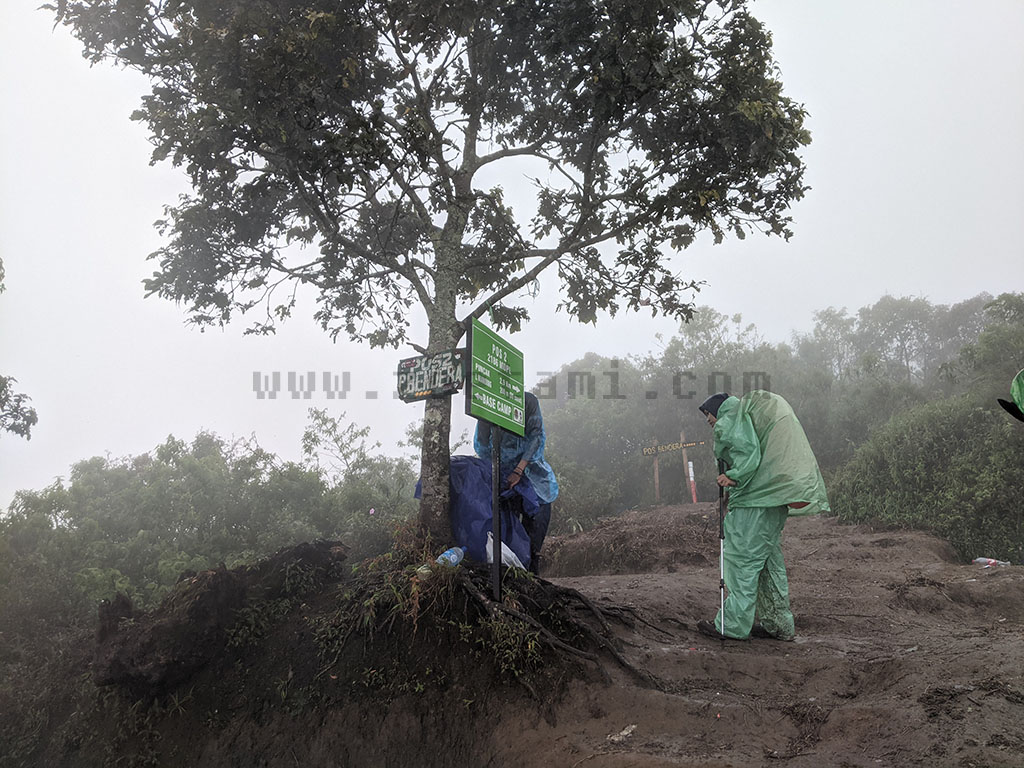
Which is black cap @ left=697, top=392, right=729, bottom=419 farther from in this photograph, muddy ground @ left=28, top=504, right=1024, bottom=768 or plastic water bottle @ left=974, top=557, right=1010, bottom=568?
plastic water bottle @ left=974, top=557, right=1010, bottom=568

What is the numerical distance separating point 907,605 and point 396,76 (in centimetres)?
707

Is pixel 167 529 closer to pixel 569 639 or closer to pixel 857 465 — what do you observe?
pixel 569 639

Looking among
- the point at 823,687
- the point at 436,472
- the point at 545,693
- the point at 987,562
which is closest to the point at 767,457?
the point at 823,687

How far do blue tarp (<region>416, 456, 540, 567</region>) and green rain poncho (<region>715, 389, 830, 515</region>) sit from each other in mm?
1609

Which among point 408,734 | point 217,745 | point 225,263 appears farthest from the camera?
point 225,263

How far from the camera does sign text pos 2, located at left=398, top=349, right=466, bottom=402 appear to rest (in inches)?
175

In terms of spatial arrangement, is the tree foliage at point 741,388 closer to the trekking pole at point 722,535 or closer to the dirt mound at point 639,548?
the dirt mound at point 639,548

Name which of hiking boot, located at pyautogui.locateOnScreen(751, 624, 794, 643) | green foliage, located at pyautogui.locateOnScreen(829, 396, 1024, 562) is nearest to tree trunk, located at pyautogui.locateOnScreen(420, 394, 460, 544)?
hiking boot, located at pyautogui.locateOnScreen(751, 624, 794, 643)

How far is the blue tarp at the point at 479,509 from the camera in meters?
4.88

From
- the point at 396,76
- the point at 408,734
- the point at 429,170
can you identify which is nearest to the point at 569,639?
the point at 408,734

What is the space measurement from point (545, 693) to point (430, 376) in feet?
7.55

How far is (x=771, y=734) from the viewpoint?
3.08 meters

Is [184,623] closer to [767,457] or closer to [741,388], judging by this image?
[767,457]

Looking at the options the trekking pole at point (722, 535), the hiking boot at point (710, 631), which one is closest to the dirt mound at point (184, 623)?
the hiking boot at point (710, 631)
